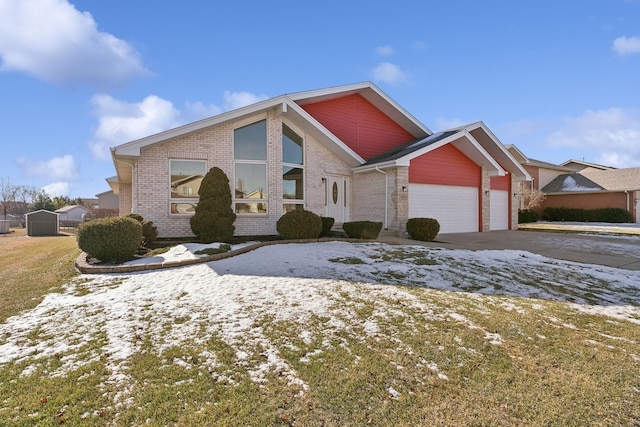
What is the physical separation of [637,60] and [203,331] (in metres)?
19.4

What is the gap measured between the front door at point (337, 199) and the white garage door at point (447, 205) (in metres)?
3.00

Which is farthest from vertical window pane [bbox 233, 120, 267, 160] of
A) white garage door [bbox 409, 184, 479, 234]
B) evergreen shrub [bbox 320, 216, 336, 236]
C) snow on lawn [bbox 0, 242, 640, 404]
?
white garage door [bbox 409, 184, 479, 234]

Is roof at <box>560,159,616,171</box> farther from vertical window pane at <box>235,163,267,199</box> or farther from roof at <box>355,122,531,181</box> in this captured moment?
vertical window pane at <box>235,163,267,199</box>

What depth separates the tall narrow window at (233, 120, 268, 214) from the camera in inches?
513

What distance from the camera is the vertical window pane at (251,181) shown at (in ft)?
42.9

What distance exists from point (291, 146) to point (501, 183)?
13.6 m

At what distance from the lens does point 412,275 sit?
7.29 meters

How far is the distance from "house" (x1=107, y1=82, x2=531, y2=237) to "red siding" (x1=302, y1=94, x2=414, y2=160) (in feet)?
0.18

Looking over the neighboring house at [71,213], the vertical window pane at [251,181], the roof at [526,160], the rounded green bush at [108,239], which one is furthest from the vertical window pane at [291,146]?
the neighboring house at [71,213]

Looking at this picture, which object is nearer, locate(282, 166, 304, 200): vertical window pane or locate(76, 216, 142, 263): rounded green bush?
locate(76, 216, 142, 263): rounded green bush

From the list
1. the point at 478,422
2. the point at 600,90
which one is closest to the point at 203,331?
the point at 478,422

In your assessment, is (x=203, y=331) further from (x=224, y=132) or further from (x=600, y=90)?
(x=600, y=90)

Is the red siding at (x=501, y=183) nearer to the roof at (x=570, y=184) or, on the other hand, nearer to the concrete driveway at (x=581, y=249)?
the concrete driveway at (x=581, y=249)

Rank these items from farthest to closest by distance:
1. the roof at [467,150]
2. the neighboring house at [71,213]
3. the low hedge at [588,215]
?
1. the neighboring house at [71,213]
2. the low hedge at [588,215]
3. the roof at [467,150]
